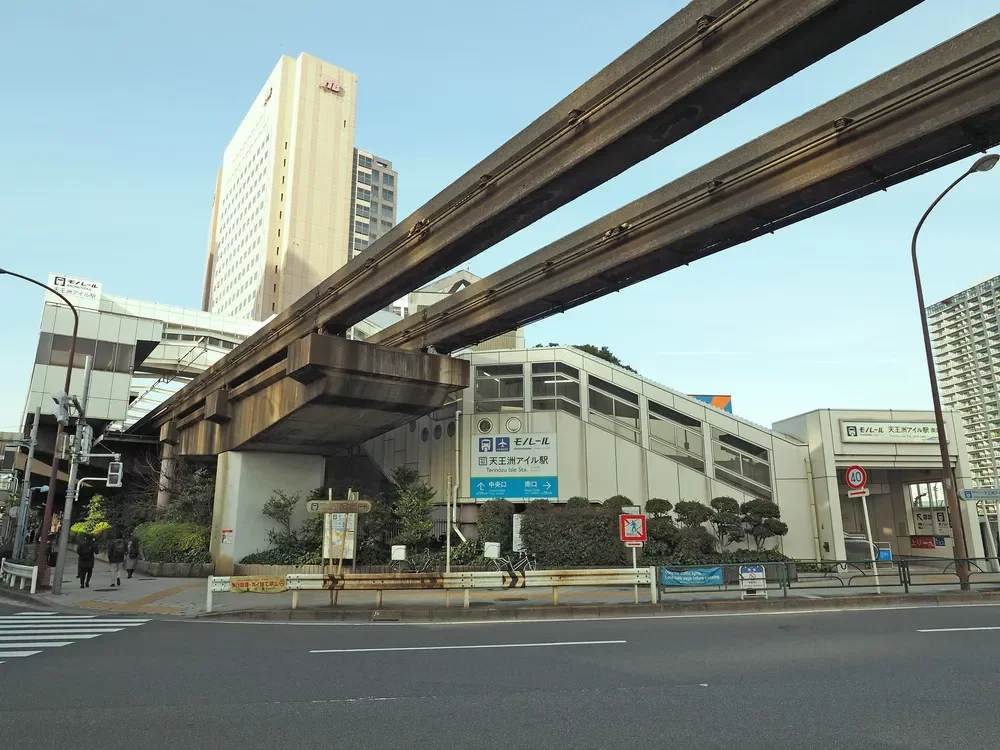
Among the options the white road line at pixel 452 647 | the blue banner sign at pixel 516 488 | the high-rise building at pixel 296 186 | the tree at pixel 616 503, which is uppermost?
the high-rise building at pixel 296 186

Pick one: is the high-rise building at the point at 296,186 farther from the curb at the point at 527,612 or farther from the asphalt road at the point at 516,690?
the asphalt road at the point at 516,690

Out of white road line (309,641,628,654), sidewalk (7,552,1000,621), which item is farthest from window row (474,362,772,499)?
white road line (309,641,628,654)

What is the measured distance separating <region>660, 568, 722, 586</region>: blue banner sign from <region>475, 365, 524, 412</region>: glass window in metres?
14.1

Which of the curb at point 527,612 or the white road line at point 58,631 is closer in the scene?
the white road line at point 58,631

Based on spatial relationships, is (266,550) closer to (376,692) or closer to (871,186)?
(376,692)

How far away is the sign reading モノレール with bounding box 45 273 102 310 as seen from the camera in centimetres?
4484

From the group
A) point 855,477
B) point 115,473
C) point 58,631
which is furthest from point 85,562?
point 855,477

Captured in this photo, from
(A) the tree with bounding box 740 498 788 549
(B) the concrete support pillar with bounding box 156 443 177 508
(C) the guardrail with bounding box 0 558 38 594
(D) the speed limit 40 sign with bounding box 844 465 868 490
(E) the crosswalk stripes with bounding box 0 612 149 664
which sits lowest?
(E) the crosswalk stripes with bounding box 0 612 149 664

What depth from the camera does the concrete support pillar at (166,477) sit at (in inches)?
1419

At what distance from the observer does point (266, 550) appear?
1057 inches

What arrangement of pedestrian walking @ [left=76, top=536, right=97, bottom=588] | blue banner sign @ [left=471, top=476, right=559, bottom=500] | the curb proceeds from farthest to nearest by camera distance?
blue banner sign @ [left=471, top=476, right=559, bottom=500], pedestrian walking @ [left=76, top=536, right=97, bottom=588], the curb

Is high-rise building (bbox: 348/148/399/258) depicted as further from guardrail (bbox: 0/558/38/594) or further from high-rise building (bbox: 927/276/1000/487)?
guardrail (bbox: 0/558/38/594)

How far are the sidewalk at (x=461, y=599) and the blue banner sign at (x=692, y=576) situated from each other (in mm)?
236

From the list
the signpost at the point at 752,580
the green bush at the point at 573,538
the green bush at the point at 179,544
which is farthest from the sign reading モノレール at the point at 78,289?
the signpost at the point at 752,580
